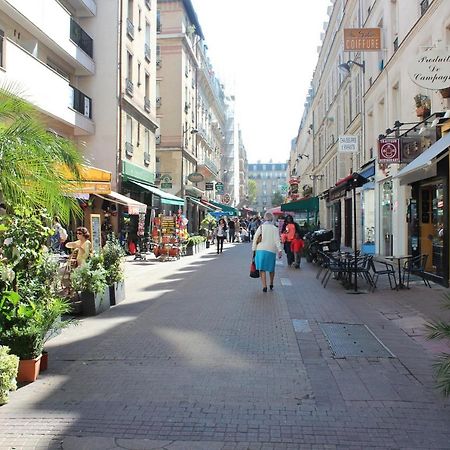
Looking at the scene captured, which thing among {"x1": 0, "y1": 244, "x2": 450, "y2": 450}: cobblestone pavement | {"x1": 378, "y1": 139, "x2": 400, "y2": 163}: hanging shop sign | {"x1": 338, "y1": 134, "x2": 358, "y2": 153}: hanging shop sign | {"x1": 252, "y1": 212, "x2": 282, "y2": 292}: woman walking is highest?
{"x1": 338, "y1": 134, "x2": 358, "y2": 153}: hanging shop sign

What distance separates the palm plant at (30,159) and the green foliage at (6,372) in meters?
1.53

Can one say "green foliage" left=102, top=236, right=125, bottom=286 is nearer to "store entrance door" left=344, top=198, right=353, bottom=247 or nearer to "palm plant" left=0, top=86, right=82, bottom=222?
"palm plant" left=0, top=86, right=82, bottom=222

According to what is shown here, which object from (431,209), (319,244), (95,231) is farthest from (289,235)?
(95,231)

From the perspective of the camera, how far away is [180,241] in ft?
70.4

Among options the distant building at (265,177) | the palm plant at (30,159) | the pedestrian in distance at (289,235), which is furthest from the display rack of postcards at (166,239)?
the distant building at (265,177)

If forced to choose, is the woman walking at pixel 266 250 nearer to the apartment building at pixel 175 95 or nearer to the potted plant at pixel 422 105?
the potted plant at pixel 422 105

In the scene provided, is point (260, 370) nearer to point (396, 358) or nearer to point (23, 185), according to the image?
point (396, 358)

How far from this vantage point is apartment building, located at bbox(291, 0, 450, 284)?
11828 mm

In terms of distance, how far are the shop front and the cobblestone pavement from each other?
2898mm

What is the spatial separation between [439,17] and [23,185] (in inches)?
440

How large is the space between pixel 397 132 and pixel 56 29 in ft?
39.7

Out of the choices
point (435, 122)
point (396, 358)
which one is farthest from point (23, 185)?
point (435, 122)

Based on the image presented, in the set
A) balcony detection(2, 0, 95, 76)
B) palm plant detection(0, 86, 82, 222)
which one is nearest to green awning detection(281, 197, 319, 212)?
balcony detection(2, 0, 95, 76)

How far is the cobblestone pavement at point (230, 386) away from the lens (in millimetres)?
3822
